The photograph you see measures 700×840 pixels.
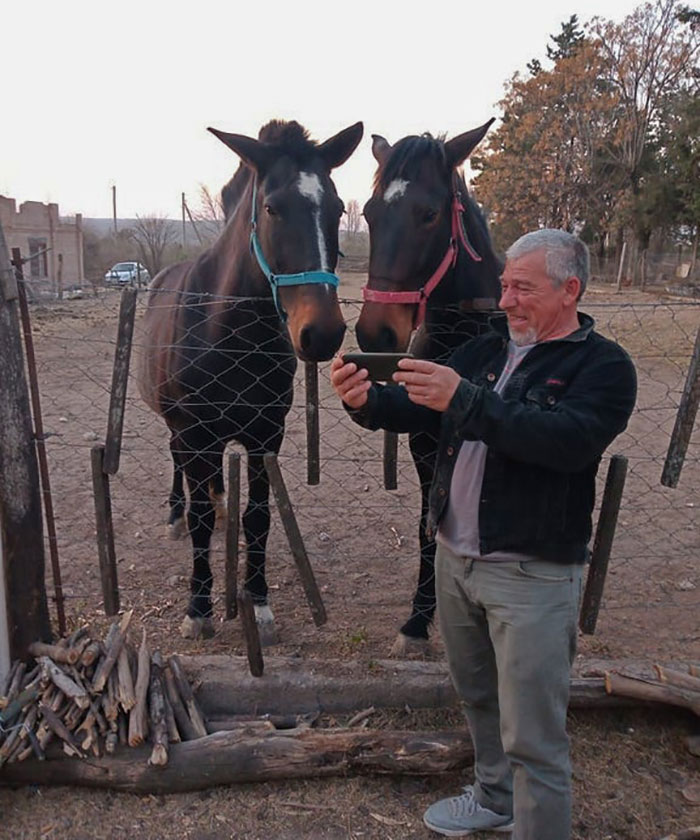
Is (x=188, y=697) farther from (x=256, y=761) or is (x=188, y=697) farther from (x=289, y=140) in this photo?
(x=289, y=140)

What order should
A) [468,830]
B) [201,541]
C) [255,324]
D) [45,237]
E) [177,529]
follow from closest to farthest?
[468,830]
[255,324]
[201,541]
[177,529]
[45,237]

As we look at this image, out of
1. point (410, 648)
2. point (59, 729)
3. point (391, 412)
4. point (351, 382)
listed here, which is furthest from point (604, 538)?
→ point (59, 729)

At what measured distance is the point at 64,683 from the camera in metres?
2.44

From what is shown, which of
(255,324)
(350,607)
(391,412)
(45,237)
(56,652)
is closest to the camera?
(391,412)

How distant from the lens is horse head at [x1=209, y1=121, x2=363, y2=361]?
2.64 meters

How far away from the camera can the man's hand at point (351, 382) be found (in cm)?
196

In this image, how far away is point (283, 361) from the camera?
3.38m

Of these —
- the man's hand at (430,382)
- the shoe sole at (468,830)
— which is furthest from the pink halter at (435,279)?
the shoe sole at (468,830)

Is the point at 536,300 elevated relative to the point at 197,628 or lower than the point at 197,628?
elevated

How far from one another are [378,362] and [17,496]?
1.62 metres

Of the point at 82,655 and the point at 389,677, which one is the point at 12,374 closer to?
the point at 82,655

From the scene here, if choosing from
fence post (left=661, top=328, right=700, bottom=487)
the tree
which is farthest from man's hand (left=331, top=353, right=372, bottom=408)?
the tree

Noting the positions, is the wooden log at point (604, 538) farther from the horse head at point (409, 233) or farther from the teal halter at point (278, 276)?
the teal halter at point (278, 276)

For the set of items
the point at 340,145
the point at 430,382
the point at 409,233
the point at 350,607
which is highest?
the point at 340,145
